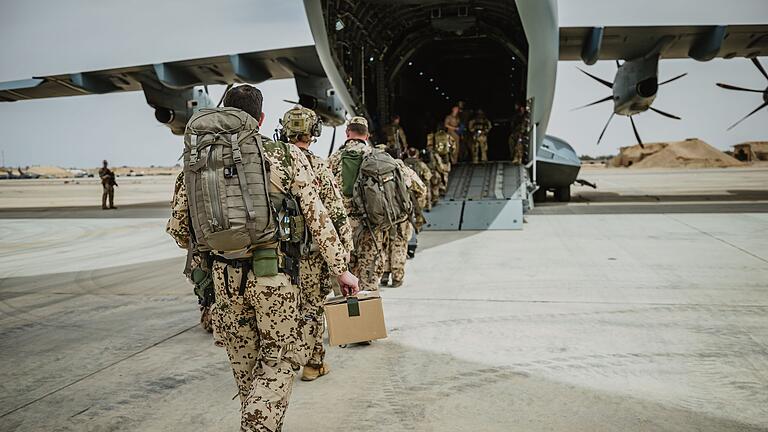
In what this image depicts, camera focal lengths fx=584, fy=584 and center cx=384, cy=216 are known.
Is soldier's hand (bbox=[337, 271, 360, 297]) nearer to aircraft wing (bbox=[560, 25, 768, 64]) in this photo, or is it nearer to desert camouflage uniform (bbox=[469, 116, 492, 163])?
aircraft wing (bbox=[560, 25, 768, 64])

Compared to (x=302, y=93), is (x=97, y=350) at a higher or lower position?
lower

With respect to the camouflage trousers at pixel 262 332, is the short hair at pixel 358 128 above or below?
above

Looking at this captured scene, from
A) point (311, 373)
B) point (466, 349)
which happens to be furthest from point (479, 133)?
point (311, 373)

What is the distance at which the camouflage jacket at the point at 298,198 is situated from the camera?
7.64ft

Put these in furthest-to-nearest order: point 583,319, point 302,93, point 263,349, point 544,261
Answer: point 302,93
point 544,261
point 583,319
point 263,349

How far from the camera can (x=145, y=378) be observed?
3293mm

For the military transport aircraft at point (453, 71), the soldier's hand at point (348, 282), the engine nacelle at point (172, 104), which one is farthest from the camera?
the engine nacelle at point (172, 104)

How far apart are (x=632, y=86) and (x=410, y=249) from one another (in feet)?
23.7

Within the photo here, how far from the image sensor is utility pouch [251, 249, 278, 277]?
223 centimetres

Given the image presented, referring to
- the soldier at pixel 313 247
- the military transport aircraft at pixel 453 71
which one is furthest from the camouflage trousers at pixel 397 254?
the military transport aircraft at pixel 453 71

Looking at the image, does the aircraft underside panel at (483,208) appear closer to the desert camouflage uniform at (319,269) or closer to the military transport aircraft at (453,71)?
the military transport aircraft at (453,71)

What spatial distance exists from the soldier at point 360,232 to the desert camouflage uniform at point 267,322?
1.98 m

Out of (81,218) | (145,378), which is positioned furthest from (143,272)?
(81,218)

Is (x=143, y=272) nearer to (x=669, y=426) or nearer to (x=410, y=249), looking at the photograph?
(x=410, y=249)
